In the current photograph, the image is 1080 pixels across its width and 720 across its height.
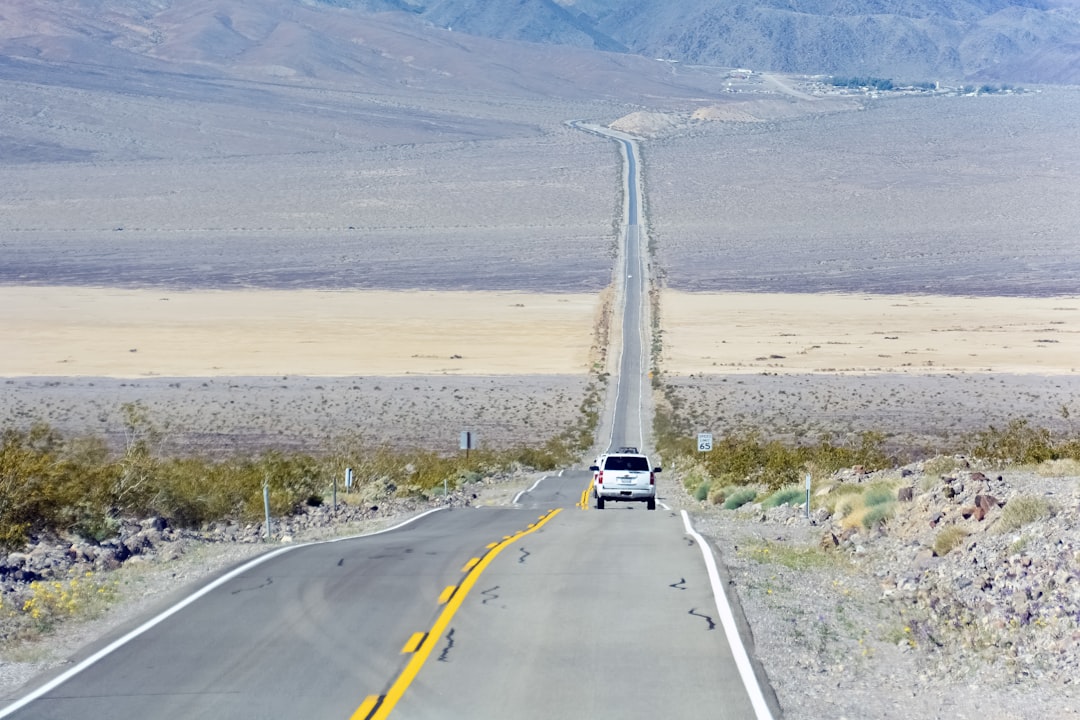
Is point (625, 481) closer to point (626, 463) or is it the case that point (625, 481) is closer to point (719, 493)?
point (626, 463)

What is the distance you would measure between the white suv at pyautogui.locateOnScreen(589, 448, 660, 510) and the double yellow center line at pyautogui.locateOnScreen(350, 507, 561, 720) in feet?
33.2

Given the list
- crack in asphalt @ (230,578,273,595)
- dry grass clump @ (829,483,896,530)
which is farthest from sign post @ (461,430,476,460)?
crack in asphalt @ (230,578,273,595)

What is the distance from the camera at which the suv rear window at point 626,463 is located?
2684cm

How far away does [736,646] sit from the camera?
35.9 ft

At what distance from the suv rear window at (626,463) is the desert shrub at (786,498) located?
4064 mm

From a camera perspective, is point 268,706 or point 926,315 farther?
point 926,315

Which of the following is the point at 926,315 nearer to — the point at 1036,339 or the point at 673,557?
the point at 1036,339

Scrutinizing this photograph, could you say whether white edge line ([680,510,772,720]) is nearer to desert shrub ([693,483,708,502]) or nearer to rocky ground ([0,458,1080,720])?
rocky ground ([0,458,1080,720])

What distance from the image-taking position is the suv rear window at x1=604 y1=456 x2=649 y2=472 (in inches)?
1057

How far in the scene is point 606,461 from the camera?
2697cm

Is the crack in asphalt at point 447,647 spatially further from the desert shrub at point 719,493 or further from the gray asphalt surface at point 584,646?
the desert shrub at point 719,493

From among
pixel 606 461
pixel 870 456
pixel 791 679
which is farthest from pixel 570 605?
pixel 870 456

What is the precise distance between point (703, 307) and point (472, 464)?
46464mm

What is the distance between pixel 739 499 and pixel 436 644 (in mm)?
14776
